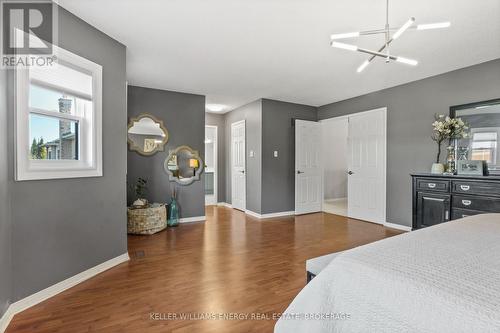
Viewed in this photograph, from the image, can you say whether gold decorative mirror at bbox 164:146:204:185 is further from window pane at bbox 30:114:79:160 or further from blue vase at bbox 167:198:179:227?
window pane at bbox 30:114:79:160

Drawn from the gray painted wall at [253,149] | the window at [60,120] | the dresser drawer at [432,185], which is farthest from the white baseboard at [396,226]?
the window at [60,120]

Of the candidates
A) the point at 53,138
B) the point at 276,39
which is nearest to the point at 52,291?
the point at 53,138

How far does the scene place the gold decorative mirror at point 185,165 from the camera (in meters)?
4.57

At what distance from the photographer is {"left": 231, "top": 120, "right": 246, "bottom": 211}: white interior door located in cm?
580

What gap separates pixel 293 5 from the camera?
211cm

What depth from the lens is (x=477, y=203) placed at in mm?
2895

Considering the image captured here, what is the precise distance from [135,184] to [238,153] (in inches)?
99.7

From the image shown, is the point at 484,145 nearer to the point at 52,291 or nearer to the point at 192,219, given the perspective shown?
the point at 192,219

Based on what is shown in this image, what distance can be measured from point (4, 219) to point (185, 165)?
9.97 ft

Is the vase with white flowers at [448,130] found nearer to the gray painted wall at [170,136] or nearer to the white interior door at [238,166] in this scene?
the white interior door at [238,166]

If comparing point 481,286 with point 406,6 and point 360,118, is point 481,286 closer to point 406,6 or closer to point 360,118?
point 406,6

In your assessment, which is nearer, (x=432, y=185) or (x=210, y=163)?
(x=432, y=185)

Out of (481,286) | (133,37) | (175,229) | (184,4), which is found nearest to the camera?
(481,286)

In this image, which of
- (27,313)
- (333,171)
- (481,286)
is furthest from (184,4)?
(333,171)
